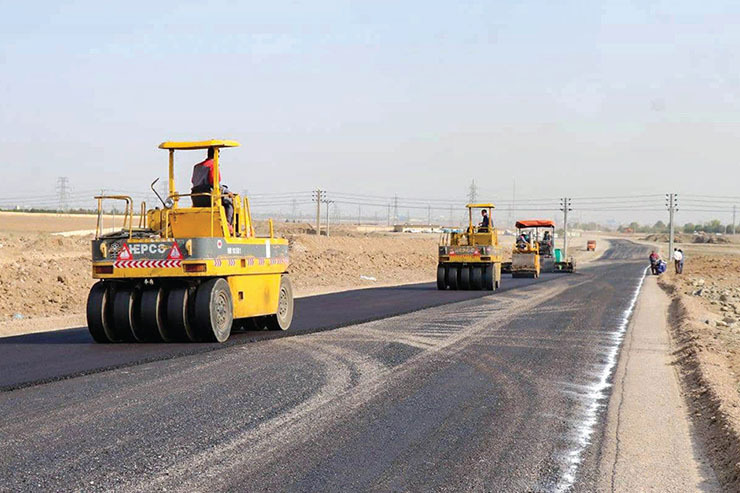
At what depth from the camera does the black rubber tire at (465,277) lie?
27906 millimetres

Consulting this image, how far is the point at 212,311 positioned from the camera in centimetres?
1272

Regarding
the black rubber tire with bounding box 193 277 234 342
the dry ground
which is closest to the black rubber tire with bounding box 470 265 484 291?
the dry ground

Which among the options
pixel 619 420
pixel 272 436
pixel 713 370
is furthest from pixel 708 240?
pixel 272 436

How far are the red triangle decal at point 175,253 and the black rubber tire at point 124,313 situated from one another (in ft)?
2.98

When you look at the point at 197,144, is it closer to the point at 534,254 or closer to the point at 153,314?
the point at 153,314

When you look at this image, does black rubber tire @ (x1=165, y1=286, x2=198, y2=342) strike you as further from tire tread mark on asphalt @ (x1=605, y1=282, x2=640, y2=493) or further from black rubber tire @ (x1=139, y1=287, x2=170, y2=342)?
tire tread mark on asphalt @ (x1=605, y1=282, x2=640, y2=493)

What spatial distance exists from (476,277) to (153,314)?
648 inches

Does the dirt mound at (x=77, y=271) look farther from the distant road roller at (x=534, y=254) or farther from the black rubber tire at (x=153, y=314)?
the black rubber tire at (x=153, y=314)

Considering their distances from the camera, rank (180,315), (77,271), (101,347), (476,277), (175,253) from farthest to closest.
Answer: (476,277) < (77,271) < (180,315) < (175,253) < (101,347)

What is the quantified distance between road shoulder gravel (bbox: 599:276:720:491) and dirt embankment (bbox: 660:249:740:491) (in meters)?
0.14

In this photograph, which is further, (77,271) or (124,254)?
(77,271)

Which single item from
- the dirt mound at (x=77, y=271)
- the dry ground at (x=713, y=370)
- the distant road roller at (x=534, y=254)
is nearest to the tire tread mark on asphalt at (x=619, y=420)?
the dry ground at (x=713, y=370)

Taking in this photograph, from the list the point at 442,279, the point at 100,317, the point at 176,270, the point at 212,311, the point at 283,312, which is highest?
the point at 176,270

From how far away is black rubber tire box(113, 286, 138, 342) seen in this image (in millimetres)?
12836
